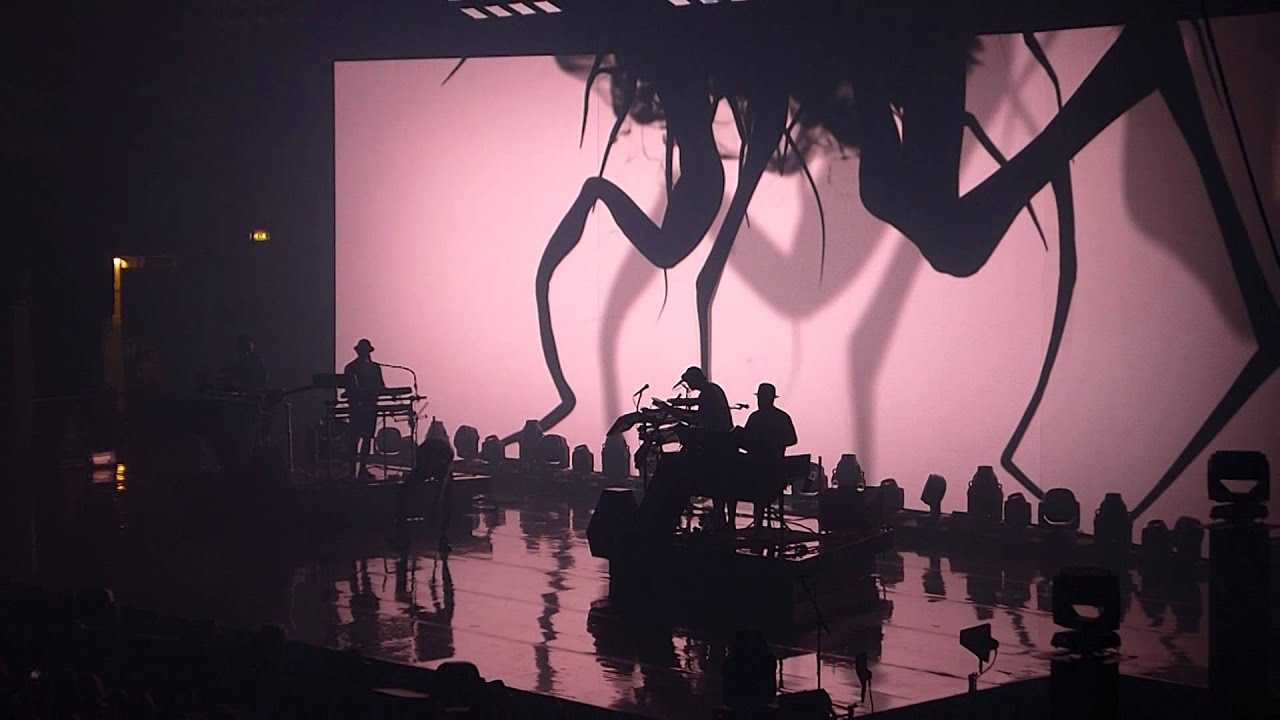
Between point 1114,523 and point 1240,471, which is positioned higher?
point 1240,471

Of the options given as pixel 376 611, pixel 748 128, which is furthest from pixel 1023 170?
pixel 376 611

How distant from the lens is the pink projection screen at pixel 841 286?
35.5 ft

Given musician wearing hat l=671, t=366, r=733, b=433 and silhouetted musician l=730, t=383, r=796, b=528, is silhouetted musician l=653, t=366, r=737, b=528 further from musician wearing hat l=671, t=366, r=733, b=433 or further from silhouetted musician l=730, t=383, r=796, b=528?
silhouetted musician l=730, t=383, r=796, b=528

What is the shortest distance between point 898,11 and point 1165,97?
7.63 ft

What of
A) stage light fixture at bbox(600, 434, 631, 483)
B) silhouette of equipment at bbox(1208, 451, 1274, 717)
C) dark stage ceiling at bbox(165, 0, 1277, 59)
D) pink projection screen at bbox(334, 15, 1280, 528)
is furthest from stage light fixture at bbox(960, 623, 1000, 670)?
stage light fixture at bbox(600, 434, 631, 483)

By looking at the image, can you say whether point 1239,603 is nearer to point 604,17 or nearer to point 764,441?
point 764,441

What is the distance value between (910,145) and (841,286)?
1.25 meters

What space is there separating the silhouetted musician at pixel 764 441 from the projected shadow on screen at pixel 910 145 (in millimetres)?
2645

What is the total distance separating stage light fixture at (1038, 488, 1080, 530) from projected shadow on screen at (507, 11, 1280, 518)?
1.14 feet

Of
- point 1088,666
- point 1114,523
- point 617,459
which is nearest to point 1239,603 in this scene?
point 1088,666

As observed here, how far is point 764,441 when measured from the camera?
9773 mm

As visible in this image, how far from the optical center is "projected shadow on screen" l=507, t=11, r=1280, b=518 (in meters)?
10.8

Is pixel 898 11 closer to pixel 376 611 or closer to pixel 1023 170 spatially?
pixel 1023 170

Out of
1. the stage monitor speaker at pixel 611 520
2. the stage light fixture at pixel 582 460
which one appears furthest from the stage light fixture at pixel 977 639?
the stage light fixture at pixel 582 460
